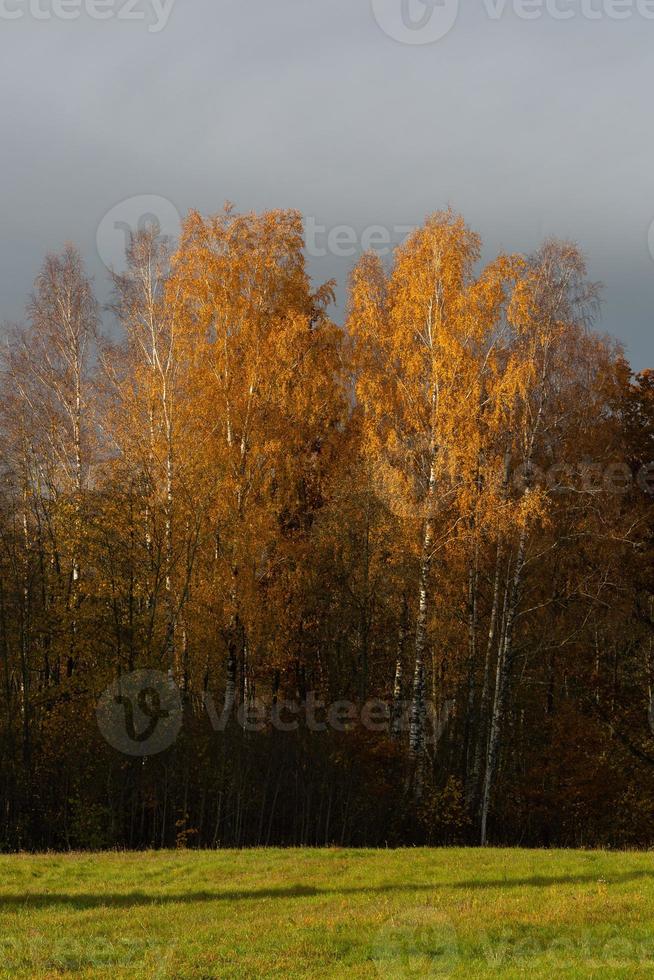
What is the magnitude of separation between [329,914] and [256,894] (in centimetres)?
195

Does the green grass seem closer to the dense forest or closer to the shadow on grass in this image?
the shadow on grass

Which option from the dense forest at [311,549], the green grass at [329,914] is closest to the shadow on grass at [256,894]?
the green grass at [329,914]

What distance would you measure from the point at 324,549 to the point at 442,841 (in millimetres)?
7618

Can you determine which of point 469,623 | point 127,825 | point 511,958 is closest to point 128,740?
point 127,825

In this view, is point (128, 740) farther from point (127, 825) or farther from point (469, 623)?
point (469, 623)

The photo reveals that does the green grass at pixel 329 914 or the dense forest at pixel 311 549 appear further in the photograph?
the dense forest at pixel 311 549

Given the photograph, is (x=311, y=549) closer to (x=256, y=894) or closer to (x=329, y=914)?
(x=256, y=894)

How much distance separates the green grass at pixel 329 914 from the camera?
9773 mm

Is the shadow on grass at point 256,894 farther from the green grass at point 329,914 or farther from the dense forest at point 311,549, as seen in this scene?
the dense forest at point 311,549

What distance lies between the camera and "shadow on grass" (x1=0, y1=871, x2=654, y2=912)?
13.4 m

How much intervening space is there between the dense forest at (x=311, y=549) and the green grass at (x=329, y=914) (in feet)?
16.4

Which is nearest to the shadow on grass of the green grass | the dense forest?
the green grass

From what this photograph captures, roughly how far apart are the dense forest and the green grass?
498 centimetres

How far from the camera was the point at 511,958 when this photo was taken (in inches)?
390
